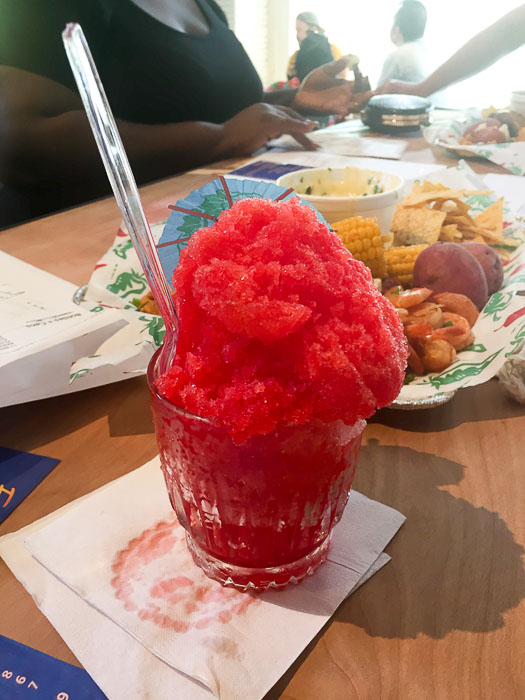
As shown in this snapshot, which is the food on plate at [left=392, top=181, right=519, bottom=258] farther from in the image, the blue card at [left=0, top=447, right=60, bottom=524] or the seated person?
the seated person

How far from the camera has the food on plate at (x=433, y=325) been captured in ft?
2.03

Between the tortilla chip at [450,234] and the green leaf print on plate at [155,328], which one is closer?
the green leaf print on plate at [155,328]

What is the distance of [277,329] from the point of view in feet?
1.02

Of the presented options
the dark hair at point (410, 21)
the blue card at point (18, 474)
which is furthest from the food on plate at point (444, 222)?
the dark hair at point (410, 21)

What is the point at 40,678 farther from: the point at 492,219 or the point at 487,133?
the point at 487,133

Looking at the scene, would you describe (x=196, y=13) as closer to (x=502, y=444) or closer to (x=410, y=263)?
Result: (x=410, y=263)

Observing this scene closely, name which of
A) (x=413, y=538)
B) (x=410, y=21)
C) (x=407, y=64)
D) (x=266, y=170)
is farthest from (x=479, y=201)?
(x=410, y=21)

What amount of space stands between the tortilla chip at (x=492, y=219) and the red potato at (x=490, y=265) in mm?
186

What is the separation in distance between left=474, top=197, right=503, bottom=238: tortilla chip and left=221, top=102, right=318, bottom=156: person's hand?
1090mm

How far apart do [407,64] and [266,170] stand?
13.1ft

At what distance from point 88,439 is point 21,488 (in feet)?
0.30

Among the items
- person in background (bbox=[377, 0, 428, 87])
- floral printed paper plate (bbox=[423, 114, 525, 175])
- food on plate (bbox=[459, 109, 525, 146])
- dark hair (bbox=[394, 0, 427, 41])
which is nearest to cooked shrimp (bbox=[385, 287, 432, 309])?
floral printed paper plate (bbox=[423, 114, 525, 175])

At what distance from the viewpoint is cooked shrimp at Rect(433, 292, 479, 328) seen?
69 cm

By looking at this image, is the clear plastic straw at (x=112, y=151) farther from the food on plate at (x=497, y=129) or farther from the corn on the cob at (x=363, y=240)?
the food on plate at (x=497, y=129)
